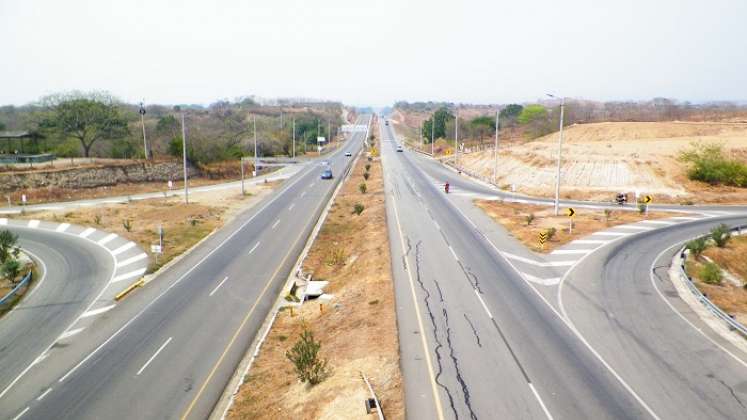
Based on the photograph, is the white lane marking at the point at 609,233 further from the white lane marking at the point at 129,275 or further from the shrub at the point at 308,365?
the white lane marking at the point at 129,275

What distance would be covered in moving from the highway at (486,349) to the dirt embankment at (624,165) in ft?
110

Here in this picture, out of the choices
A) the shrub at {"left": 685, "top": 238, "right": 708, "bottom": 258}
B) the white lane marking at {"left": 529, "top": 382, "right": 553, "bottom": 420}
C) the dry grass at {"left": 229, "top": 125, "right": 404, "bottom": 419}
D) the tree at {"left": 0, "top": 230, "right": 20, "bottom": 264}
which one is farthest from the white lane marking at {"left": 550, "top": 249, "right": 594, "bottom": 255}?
the tree at {"left": 0, "top": 230, "right": 20, "bottom": 264}

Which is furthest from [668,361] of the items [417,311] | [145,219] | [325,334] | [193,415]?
[145,219]

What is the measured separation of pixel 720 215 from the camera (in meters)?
44.5

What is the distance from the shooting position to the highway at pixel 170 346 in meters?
16.9

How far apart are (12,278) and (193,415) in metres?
19.8

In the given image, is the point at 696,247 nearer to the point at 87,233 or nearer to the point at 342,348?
the point at 342,348

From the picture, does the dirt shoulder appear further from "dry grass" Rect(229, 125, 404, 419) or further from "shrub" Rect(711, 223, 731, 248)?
"shrub" Rect(711, 223, 731, 248)

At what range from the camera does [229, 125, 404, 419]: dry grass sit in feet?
51.1

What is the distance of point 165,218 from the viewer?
46.0m

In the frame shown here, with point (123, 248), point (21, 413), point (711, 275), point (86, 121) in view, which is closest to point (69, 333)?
point (21, 413)

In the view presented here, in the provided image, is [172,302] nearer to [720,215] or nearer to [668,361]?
[668,361]

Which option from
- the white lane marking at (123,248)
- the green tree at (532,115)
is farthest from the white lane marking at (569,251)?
the green tree at (532,115)

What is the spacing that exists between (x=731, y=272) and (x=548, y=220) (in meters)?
13.0
